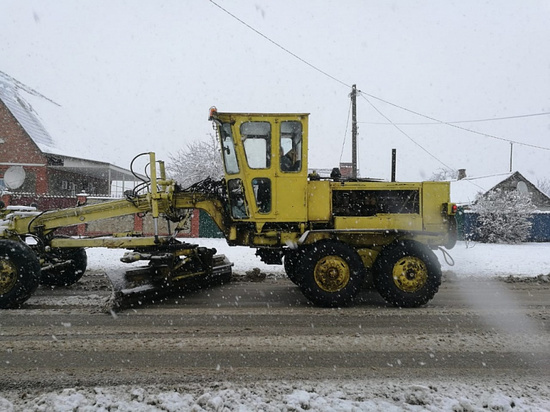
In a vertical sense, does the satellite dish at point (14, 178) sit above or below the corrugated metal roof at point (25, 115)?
below

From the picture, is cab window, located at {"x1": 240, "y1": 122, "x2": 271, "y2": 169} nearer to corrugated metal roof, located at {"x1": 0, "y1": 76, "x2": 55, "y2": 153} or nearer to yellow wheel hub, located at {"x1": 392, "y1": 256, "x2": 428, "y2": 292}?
yellow wheel hub, located at {"x1": 392, "y1": 256, "x2": 428, "y2": 292}

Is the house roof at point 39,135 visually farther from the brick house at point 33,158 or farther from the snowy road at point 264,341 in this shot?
the snowy road at point 264,341

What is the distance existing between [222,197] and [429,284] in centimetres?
348

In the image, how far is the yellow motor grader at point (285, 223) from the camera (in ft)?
20.6

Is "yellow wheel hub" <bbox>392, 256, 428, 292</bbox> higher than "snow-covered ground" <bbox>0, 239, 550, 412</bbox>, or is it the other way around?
"yellow wheel hub" <bbox>392, 256, 428, 292</bbox>

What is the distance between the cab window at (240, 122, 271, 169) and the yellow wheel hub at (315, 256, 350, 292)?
1.69 m

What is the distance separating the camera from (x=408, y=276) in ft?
20.8

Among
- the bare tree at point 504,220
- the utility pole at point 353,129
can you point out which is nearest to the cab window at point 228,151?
the utility pole at point 353,129

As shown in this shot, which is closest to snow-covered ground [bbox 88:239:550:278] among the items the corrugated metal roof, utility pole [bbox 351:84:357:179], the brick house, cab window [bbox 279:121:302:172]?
cab window [bbox 279:121:302:172]

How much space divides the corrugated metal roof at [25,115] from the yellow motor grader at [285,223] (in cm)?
2214

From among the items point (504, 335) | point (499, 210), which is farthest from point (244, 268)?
point (499, 210)

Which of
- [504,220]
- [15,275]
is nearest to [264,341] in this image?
[15,275]

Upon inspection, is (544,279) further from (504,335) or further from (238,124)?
(238,124)

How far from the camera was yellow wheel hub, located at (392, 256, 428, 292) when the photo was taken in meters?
6.32
